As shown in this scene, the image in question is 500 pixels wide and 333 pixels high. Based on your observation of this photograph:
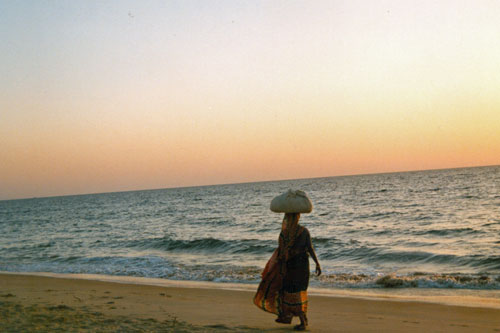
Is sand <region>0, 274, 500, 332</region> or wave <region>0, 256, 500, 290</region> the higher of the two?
sand <region>0, 274, 500, 332</region>

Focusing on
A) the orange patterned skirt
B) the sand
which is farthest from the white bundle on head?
the sand

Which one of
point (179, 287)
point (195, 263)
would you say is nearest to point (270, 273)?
point (179, 287)

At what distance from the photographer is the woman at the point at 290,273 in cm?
574

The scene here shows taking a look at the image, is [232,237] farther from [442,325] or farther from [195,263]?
[442,325]

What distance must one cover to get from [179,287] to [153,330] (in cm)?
533

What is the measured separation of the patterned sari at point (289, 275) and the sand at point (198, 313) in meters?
0.40

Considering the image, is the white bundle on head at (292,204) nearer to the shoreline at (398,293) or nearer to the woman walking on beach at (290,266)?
the woman walking on beach at (290,266)

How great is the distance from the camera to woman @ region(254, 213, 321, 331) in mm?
5742

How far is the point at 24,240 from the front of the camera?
26.5 meters

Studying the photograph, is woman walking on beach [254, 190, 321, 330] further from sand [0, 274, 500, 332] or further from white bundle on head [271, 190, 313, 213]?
sand [0, 274, 500, 332]

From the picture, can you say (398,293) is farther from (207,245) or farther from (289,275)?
(207,245)

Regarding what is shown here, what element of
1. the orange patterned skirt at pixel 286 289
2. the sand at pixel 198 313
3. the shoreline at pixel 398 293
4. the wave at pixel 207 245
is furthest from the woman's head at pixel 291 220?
the wave at pixel 207 245

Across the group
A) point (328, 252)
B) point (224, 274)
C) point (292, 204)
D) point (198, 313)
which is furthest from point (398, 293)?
point (328, 252)

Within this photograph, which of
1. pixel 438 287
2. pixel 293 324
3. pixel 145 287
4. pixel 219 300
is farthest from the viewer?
pixel 145 287
